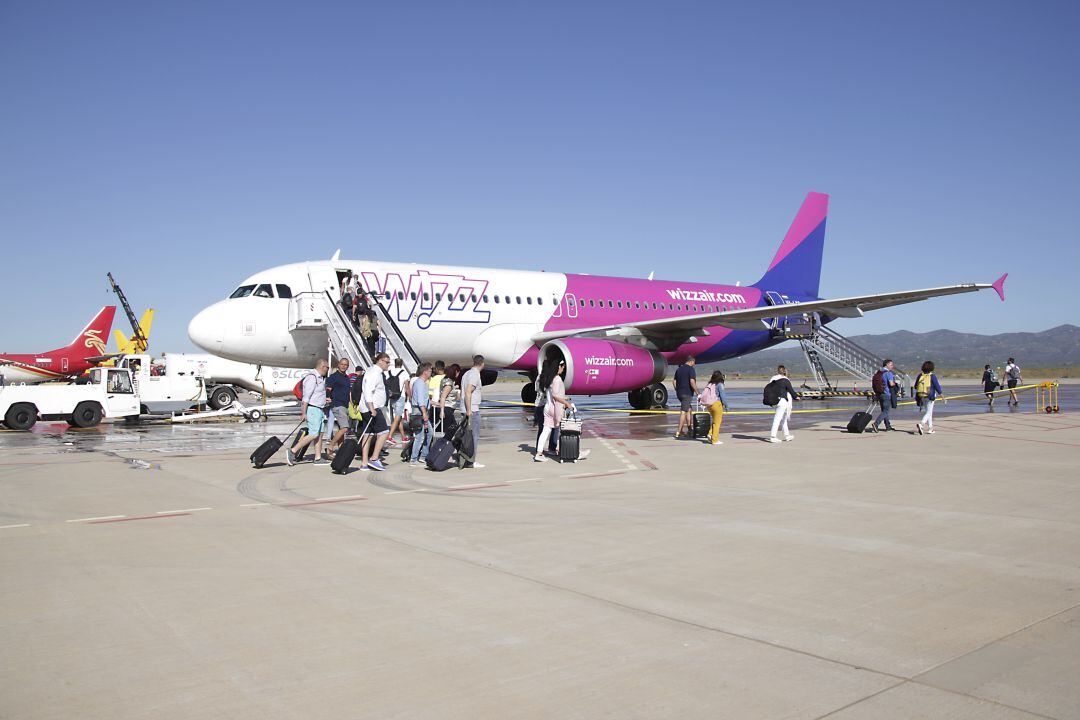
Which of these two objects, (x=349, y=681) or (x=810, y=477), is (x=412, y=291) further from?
(x=349, y=681)

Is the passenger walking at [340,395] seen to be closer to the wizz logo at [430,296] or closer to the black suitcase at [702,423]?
the black suitcase at [702,423]

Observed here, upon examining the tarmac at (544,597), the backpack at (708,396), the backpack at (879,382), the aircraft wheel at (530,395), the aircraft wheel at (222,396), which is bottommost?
the tarmac at (544,597)

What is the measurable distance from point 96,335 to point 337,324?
41.5m

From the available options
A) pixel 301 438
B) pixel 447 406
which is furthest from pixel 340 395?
pixel 447 406

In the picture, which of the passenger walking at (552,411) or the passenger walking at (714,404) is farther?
the passenger walking at (714,404)

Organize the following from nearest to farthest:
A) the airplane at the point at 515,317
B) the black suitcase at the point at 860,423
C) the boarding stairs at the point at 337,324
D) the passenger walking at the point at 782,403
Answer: the passenger walking at the point at 782,403 → the black suitcase at the point at 860,423 → the boarding stairs at the point at 337,324 → the airplane at the point at 515,317

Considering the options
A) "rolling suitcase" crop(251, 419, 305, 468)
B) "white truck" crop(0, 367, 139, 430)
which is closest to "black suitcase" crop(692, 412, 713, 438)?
"rolling suitcase" crop(251, 419, 305, 468)

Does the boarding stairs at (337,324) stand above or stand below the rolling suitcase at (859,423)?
above

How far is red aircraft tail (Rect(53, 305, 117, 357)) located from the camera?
5144 cm

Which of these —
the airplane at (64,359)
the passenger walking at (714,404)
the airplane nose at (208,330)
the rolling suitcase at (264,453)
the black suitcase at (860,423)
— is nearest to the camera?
the rolling suitcase at (264,453)

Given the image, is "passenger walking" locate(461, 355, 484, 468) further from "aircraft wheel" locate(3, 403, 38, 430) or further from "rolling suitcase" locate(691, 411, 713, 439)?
"aircraft wheel" locate(3, 403, 38, 430)

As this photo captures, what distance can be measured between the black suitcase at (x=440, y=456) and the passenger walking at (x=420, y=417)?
2.44ft

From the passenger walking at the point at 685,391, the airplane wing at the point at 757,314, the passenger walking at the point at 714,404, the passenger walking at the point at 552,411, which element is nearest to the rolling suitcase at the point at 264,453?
the passenger walking at the point at 552,411

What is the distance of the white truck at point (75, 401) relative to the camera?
66.8ft
